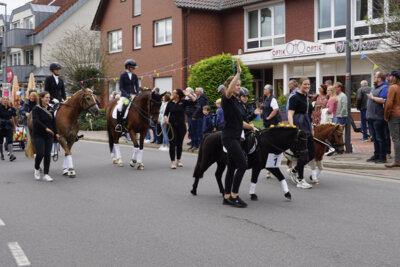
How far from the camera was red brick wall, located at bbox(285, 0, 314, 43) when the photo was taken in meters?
25.8

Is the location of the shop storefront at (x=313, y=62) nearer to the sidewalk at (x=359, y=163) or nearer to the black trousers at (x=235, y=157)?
the sidewalk at (x=359, y=163)

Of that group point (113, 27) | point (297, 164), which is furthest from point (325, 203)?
point (113, 27)

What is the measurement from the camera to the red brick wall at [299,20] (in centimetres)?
2575

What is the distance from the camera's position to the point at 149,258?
5062 mm

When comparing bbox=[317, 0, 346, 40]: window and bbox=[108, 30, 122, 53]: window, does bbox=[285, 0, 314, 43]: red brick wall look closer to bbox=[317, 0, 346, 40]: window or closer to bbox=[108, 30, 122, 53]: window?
bbox=[317, 0, 346, 40]: window

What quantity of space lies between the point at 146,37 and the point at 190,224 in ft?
87.4

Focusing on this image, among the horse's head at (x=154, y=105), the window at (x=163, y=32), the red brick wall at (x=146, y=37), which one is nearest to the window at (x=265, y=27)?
the red brick wall at (x=146, y=37)

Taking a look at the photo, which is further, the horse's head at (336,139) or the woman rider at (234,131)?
the horse's head at (336,139)

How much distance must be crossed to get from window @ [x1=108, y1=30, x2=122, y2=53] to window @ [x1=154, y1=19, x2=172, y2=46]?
4093mm

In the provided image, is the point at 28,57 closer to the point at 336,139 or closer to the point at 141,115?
the point at 141,115

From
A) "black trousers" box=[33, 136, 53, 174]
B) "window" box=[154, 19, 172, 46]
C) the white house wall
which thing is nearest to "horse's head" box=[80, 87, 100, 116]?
"black trousers" box=[33, 136, 53, 174]

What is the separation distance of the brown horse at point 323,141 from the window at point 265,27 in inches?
718

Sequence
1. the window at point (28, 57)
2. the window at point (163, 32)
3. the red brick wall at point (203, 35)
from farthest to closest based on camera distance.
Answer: the window at point (28, 57) → the window at point (163, 32) → the red brick wall at point (203, 35)

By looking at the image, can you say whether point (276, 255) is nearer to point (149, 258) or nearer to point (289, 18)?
point (149, 258)
